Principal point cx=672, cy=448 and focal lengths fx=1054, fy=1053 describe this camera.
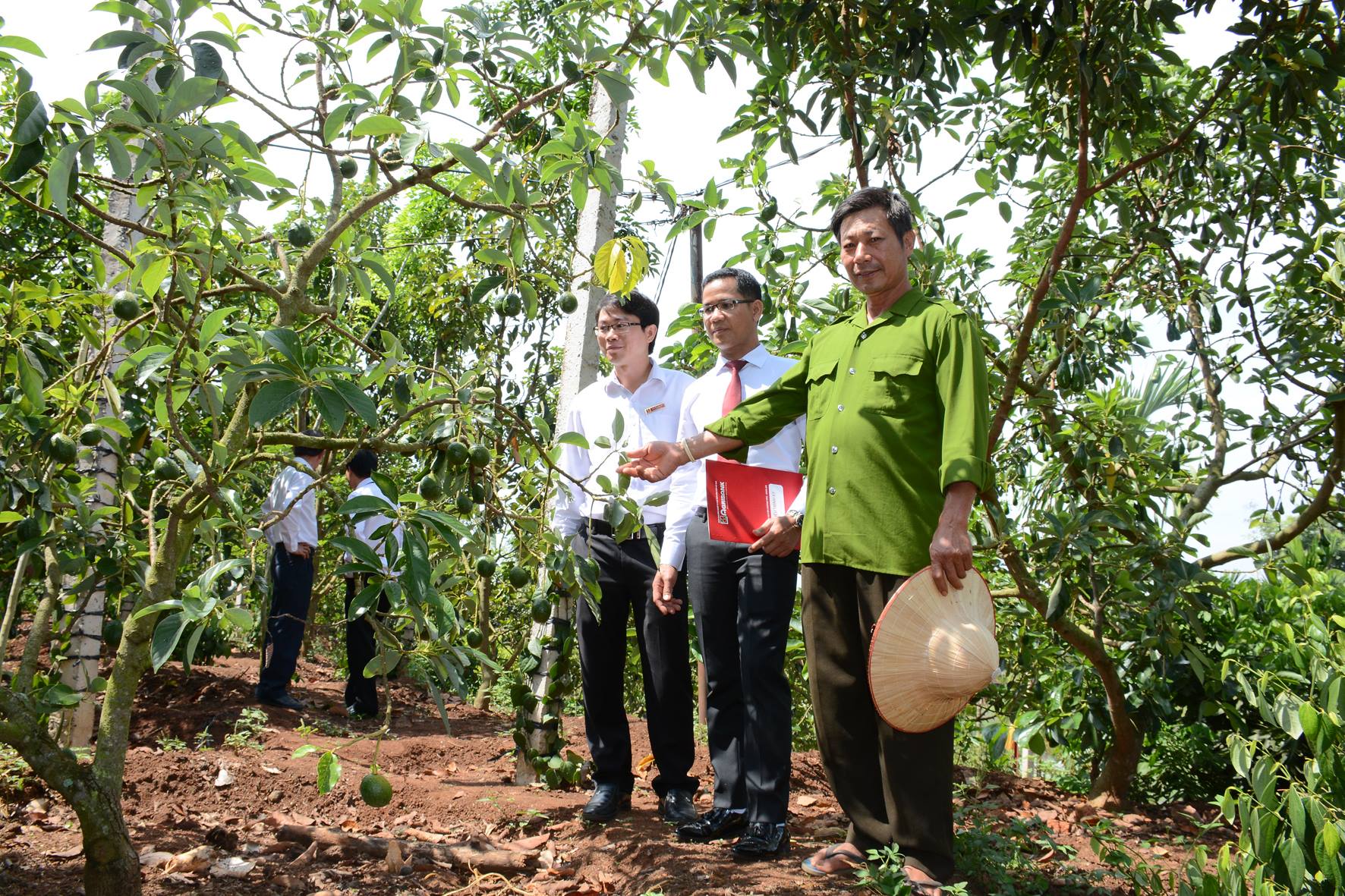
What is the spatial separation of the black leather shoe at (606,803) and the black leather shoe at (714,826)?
0.93ft

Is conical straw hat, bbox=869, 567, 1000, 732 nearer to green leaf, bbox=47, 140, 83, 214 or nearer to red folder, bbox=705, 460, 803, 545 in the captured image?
red folder, bbox=705, 460, 803, 545

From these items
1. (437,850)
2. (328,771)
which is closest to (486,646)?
(437,850)

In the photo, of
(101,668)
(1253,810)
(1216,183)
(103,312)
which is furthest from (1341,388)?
(101,668)

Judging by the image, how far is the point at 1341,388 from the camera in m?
4.13

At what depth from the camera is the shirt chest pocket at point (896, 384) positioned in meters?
2.69

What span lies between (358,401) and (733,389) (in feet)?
5.66

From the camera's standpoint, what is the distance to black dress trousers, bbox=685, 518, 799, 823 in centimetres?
295

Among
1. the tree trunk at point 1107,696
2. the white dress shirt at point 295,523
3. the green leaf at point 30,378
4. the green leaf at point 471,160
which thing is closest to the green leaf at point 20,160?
the green leaf at point 30,378

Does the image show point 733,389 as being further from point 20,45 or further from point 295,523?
point 295,523

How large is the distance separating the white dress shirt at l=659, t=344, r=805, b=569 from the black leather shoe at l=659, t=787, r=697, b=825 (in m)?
0.72

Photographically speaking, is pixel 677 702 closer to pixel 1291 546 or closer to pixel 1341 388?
pixel 1341 388

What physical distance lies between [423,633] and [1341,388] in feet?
12.1

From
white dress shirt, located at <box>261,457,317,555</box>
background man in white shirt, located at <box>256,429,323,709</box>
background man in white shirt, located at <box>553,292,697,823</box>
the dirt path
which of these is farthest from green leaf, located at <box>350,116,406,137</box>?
white dress shirt, located at <box>261,457,317,555</box>

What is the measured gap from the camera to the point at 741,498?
3096 mm
